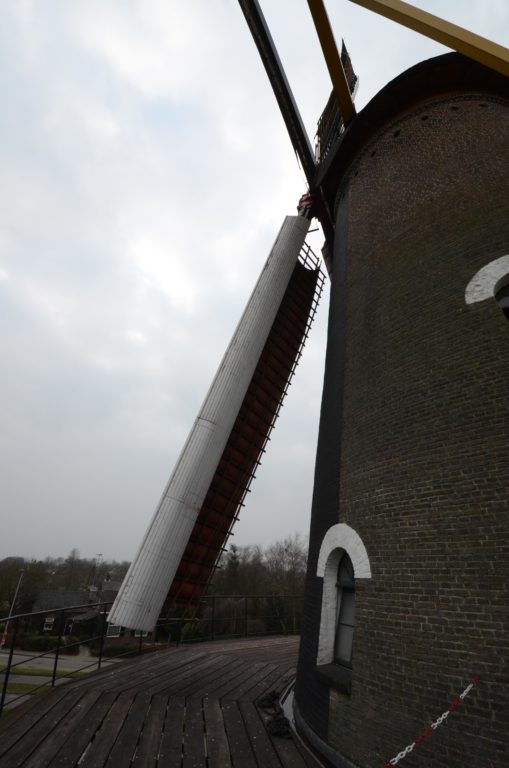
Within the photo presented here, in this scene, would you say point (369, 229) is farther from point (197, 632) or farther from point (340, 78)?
point (197, 632)

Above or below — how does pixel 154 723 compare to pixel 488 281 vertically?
below

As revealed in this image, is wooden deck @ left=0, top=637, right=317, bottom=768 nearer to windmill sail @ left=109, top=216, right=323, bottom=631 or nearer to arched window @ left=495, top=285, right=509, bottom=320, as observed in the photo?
windmill sail @ left=109, top=216, right=323, bottom=631

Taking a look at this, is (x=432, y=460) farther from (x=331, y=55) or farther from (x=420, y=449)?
(x=331, y=55)

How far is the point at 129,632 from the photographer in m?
7.94

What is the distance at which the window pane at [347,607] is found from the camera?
490 cm

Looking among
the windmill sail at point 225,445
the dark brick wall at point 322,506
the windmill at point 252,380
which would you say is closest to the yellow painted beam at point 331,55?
the windmill at point 252,380

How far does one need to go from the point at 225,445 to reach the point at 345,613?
5019mm

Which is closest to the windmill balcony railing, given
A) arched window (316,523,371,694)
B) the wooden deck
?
the wooden deck

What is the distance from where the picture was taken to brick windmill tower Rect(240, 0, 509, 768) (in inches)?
140

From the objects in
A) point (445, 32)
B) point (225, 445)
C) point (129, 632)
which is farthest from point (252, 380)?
point (445, 32)

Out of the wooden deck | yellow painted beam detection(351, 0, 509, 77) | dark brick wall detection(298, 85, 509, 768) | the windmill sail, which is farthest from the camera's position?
the windmill sail

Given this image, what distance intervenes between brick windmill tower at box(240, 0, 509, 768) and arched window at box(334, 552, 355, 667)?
0.02m

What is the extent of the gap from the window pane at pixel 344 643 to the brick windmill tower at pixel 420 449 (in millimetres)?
20

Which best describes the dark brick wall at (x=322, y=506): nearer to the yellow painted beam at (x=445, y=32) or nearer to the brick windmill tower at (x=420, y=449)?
the brick windmill tower at (x=420, y=449)
